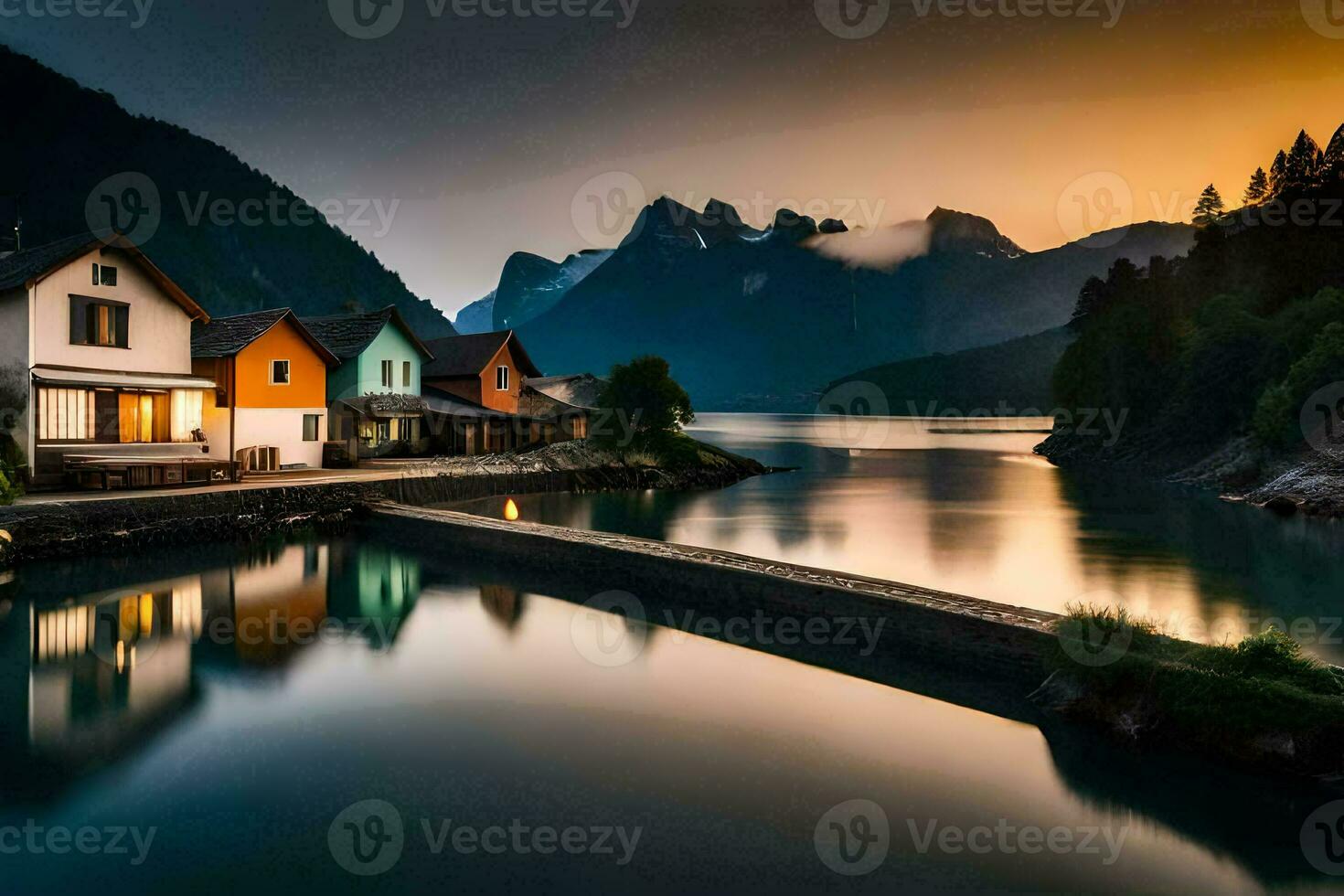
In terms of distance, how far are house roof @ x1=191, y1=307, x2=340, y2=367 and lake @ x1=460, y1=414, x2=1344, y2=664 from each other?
983 centimetres

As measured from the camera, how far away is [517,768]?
32.5ft

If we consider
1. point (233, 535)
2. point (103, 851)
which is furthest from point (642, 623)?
point (233, 535)

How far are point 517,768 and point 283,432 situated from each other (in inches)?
1081

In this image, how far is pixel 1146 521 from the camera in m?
35.3

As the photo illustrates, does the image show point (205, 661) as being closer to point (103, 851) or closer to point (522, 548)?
point (103, 851)

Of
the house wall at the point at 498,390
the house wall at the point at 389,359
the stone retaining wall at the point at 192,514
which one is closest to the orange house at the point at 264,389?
the house wall at the point at 389,359

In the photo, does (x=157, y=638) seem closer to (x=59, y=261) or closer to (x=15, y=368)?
(x=15, y=368)

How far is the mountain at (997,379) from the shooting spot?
176 metres

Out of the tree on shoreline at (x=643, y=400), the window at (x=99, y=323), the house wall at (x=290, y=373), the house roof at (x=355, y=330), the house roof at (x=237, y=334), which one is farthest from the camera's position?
the tree on shoreline at (x=643, y=400)

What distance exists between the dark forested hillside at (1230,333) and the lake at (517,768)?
131 ft

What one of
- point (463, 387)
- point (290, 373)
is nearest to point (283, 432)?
point (290, 373)

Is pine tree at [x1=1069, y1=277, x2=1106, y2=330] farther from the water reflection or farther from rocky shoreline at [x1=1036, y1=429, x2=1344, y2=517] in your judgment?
the water reflection

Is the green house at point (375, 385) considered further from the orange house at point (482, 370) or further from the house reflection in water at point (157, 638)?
the house reflection in water at point (157, 638)

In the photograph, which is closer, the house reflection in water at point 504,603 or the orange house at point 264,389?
the house reflection in water at point 504,603
